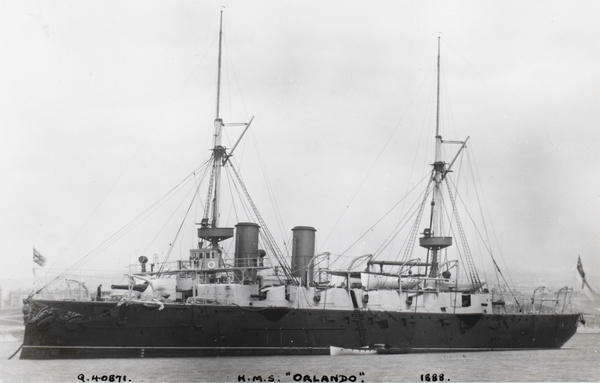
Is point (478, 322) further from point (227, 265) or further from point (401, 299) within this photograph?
point (227, 265)

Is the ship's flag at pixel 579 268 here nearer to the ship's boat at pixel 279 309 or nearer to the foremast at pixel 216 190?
the ship's boat at pixel 279 309

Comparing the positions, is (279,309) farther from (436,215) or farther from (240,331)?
(436,215)

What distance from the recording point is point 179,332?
964 inches

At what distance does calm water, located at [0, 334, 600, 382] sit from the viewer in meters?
19.8

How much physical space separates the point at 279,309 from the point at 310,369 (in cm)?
474

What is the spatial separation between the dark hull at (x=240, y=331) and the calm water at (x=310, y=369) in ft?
2.26

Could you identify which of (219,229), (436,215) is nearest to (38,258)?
(219,229)

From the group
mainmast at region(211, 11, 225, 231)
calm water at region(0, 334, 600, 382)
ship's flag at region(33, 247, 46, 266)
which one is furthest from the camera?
mainmast at region(211, 11, 225, 231)

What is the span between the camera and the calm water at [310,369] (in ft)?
65.0

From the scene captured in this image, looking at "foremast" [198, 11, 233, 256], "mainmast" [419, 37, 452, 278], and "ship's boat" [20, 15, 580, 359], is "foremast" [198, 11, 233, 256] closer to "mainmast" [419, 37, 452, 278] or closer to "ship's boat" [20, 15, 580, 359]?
"ship's boat" [20, 15, 580, 359]

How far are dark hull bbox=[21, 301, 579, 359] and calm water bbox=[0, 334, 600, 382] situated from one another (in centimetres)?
69

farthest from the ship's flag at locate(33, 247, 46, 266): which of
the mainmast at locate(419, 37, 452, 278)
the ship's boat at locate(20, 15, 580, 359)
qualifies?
the mainmast at locate(419, 37, 452, 278)

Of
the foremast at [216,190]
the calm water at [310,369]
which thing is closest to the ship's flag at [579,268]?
the calm water at [310,369]

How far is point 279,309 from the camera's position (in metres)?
26.5
